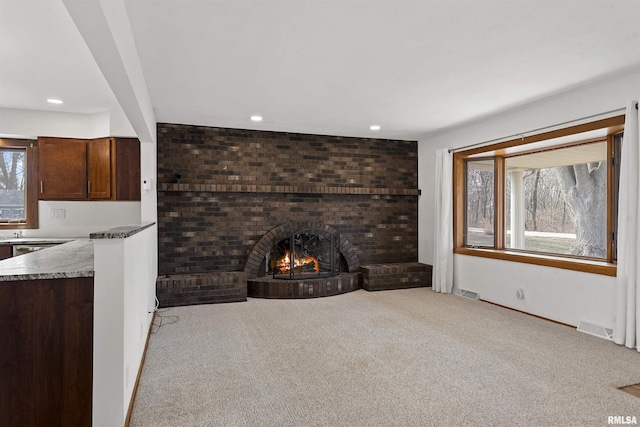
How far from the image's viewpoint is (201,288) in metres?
4.68

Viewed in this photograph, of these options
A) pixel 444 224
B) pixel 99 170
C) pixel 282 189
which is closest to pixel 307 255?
pixel 282 189

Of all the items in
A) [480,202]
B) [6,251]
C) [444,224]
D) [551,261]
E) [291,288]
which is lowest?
[291,288]

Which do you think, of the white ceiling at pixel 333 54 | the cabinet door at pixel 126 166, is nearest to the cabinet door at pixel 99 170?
the cabinet door at pixel 126 166

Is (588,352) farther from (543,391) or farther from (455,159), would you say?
(455,159)

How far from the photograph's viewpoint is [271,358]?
2.99 m

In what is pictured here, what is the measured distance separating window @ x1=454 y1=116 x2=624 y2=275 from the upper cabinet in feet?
14.7

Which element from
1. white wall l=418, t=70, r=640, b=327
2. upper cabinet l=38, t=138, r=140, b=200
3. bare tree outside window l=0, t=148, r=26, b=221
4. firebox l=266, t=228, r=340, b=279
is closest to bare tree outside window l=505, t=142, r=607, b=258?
white wall l=418, t=70, r=640, b=327

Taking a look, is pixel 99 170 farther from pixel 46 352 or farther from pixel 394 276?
pixel 394 276

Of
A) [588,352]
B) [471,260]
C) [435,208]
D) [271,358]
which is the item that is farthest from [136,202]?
[588,352]

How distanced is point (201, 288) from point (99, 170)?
6.58 feet

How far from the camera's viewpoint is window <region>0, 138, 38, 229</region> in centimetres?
490

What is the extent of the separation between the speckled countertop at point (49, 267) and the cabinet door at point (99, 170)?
2353 mm

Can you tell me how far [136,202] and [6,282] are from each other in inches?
137

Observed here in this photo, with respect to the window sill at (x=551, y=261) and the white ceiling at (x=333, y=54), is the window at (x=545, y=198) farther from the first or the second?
the white ceiling at (x=333, y=54)
